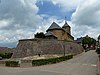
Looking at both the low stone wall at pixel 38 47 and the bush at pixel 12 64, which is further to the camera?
the low stone wall at pixel 38 47

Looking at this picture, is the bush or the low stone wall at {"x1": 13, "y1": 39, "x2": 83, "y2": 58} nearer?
the bush

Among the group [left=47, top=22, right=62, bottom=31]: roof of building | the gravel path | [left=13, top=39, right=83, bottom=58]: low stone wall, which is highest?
[left=47, top=22, right=62, bottom=31]: roof of building

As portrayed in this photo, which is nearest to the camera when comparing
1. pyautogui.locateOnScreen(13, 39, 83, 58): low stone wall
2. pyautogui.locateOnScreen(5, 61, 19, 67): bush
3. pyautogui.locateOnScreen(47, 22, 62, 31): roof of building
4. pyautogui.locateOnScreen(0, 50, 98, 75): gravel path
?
pyautogui.locateOnScreen(0, 50, 98, 75): gravel path

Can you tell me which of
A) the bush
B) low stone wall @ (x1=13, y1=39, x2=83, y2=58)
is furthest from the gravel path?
low stone wall @ (x1=13, y1=39, x2=83, y2=58)

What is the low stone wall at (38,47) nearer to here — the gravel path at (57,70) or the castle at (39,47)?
the castle at (39,47)

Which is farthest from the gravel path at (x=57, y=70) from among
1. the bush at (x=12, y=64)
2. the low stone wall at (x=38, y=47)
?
the low stone wall at (x=38, y=47)

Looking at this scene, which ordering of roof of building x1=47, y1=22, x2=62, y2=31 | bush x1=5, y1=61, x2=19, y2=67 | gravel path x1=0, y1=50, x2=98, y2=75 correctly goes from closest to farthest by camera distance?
1. gravel path x1=0, y1=50, x2=98, y2=75
2. bush x1=5, y1=61, x2=19, y2=67
3. roof of building x1=47, y1=22, x2=62, y2=31

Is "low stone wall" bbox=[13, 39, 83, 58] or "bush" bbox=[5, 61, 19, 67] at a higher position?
"low stone wall" bbox=[13, 39, 83, 58]

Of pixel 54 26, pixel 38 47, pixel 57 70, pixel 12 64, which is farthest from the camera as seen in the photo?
pixel 54 26

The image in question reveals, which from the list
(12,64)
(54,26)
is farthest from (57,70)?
(54,26)

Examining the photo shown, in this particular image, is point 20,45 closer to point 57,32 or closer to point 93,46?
point 57,32

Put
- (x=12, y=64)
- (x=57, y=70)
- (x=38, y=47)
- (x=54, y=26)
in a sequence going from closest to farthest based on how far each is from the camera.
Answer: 1. (x=57, y=70)
2. (x=12, y=64)
3. (x=38, y=47)
4. (x=54, y=26)

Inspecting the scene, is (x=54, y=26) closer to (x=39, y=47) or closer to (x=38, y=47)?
(x=39, y=47)

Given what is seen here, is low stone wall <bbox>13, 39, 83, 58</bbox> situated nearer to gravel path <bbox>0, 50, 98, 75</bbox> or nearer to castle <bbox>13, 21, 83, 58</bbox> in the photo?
castle <bbox>13, 21, 83, 58</bbox>
